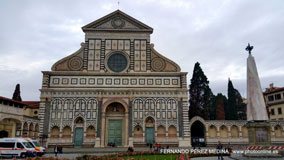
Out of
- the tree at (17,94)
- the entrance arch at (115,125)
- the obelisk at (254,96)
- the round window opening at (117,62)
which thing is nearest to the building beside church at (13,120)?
the entrance arch at (115,125)

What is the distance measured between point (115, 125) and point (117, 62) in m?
9.32

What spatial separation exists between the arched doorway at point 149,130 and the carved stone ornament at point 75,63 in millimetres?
12487

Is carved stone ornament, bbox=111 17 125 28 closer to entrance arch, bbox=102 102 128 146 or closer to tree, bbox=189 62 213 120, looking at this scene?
entrance arch, bbox=102 102 128 146

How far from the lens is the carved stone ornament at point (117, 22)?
136 ft

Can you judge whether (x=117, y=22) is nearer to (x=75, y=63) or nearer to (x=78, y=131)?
(x=75, y=63)

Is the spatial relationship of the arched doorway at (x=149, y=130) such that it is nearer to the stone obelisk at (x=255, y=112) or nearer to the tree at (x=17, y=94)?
the stone obelisk at (x=255, y=112)

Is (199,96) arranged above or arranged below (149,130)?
above

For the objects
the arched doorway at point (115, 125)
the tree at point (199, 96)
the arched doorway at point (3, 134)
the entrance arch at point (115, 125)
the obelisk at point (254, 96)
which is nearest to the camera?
the obelisk at point (254, 96)

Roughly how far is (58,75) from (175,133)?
18505 mm

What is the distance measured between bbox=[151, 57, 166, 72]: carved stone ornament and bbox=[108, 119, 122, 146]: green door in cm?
929

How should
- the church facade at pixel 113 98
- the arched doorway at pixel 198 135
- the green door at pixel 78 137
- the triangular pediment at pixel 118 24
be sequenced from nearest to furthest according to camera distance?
the green door at pixel 78 137, the church facade at pixel 113 98, the arched doorway at pixel 198 135, the triangular pediment at pixel 118 24

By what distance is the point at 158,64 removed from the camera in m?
40.1

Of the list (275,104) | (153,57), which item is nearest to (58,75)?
(153,57)

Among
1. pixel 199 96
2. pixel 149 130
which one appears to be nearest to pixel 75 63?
pixel 149 130
